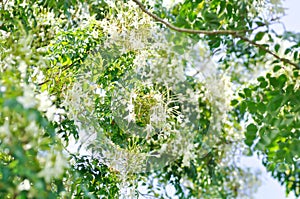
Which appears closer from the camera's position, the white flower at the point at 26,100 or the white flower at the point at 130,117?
the white flower at the point at 26,100

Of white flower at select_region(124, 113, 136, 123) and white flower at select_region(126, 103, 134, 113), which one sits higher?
white flower at select_region(126, 103, 134, 113)

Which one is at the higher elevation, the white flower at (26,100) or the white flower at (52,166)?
the white flower at (26,100)

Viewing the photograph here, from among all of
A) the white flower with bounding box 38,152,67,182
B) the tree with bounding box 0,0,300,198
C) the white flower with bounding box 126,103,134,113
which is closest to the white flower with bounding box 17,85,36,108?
the white flower with bounding box 38,152,67,182

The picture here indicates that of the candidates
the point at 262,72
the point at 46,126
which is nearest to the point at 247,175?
the point at 262,72

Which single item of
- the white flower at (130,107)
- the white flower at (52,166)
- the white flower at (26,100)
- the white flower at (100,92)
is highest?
the white flower at (100,92)

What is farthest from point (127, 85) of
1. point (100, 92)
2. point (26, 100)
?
point (26, 100)

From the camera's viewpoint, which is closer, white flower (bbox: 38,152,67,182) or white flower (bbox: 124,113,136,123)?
white flower (bbox: 38,152,67,182)

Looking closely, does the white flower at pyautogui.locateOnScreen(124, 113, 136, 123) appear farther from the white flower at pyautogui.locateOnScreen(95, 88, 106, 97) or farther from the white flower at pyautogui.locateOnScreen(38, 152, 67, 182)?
the white flower at pyautogui.locateOnScreen(38, 152, 67, 182)

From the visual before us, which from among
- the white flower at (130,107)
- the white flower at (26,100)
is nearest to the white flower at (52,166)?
the white flower at (26,100)

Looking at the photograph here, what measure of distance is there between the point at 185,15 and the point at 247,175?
116 centimetres

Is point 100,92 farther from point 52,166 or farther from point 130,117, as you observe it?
point 52,166

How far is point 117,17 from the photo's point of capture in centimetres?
148

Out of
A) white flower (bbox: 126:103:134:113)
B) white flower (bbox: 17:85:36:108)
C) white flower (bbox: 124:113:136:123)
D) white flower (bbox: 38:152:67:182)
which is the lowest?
white flower (bbox: 38:152:67:182)

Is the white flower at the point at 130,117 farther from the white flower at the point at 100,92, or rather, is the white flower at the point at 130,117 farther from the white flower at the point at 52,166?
the white flower at the point at 52,166
